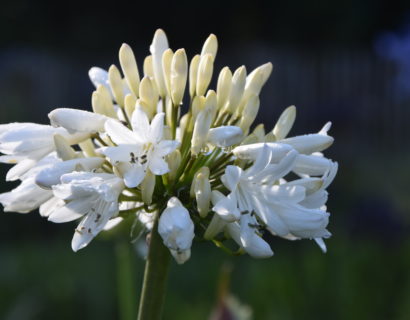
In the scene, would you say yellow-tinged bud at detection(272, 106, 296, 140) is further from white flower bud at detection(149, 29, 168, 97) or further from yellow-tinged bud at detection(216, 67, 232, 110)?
white flower bud at detection(149, 29, 168, 97)

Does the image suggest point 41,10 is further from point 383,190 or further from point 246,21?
point 383,190

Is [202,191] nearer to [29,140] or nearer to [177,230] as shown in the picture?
[177,230]

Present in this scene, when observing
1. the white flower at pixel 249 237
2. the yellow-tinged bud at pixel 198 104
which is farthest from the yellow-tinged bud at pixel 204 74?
the white flower at pixel 249 237

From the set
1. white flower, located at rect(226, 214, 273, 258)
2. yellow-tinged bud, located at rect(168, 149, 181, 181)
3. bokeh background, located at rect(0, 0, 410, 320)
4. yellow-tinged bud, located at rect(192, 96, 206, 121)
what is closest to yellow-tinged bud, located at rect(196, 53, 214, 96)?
yellow-tinged bud, located at rect(192, 96, 206, 121)

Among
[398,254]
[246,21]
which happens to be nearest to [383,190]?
[398,254]

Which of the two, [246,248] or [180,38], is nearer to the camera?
[246,248]

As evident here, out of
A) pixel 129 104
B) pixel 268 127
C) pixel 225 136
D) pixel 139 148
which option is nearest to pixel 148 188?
pixel 139 148
